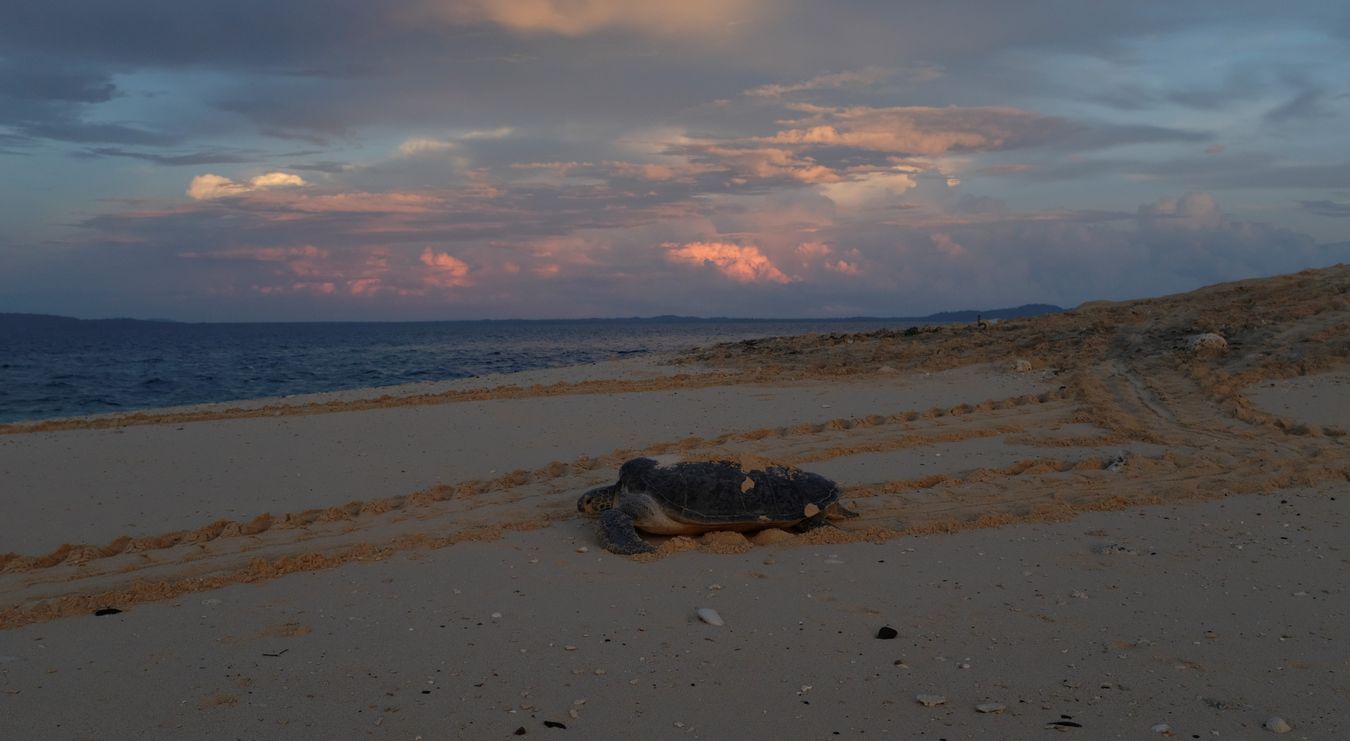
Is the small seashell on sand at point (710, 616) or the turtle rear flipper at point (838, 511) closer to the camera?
the small seashell on sand at point (710, 616)

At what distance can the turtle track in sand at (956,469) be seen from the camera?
593 centimetres

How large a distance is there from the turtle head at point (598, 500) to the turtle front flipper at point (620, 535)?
0.95 feet

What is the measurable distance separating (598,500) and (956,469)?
3.77 metres

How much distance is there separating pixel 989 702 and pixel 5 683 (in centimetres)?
465

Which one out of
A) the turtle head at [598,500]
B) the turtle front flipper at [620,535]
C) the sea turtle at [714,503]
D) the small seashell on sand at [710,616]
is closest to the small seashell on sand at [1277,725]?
the small seashell on sand at [710,616]

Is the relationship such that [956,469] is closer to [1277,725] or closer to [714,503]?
[714,503]

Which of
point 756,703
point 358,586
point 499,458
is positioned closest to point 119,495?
point 499,458

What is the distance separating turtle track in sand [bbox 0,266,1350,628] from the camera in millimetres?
5930

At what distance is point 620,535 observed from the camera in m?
6.08

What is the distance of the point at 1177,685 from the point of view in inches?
143

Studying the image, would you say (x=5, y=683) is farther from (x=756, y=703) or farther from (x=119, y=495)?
(x=119, y=495)

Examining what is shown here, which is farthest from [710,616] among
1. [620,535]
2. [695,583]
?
[620,535]

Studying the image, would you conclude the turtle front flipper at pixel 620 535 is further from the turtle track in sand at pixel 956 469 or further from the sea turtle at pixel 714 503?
the turtle track in sand at pixel 956 469

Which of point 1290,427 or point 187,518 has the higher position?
point 1290,427
